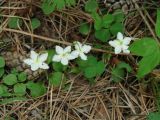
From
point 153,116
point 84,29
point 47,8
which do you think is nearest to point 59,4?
point 47,8

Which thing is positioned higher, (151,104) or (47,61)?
(47,61)

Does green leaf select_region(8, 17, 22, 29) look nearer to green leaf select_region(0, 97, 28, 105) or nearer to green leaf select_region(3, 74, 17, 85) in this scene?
green leaf select_region(3, 74, 17, 85)

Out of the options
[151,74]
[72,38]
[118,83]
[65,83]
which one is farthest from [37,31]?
[151,74]

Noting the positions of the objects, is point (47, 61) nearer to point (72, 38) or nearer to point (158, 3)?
point (72, 38)

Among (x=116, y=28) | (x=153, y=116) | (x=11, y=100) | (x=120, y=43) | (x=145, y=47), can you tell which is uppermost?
(x=116, y=28)

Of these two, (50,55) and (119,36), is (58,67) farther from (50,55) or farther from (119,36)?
(119,36)

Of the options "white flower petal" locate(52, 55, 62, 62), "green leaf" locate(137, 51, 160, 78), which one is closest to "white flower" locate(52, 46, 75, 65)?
"white flower petal" locate(52, 55, 62, 62)
